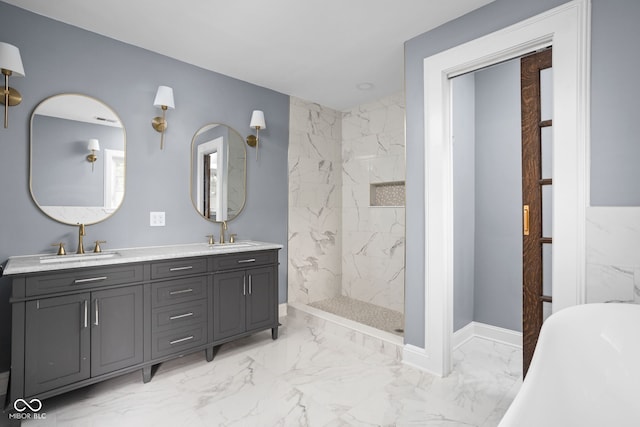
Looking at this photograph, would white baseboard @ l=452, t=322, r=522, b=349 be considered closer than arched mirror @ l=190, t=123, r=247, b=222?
Yes

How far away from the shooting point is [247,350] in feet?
9.24

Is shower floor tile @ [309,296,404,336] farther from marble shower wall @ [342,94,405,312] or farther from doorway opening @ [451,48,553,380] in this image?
doorway opening @ [451,48,553,380]

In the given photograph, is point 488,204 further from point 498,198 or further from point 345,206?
point 345,206

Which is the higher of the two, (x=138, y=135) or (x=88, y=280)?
(x=138, y=135)

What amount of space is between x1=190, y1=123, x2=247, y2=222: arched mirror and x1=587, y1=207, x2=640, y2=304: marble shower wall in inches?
111

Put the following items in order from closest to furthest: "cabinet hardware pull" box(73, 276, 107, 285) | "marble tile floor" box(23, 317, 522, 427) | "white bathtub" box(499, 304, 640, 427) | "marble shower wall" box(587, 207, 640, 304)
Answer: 1. "white bathtub" box(499, 304, 640, 427)
2. "marble shower wall" box(587, 207, 640, 304)
3. "marble tile floor" box(23, 317, 522, 427)
4. "cabinet hardware pull" box(73, 276, 107, 285)

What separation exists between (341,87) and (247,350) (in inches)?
112

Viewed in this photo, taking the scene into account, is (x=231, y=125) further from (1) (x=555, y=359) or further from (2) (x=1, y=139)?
(1) (x=555, y=359)

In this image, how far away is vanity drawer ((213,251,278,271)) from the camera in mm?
2611

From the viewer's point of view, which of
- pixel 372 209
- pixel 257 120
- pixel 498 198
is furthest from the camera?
pixel 372 209

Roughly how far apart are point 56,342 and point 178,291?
2.39ft

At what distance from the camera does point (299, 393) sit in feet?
6.99

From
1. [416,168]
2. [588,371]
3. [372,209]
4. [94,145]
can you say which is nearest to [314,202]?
[372,209]

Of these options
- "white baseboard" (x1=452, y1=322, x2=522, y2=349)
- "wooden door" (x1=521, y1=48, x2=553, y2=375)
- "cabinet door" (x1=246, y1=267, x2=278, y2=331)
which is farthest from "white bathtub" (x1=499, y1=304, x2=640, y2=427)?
"cabinet door" (x1=246, y1=267, x2=278, y2=331)
